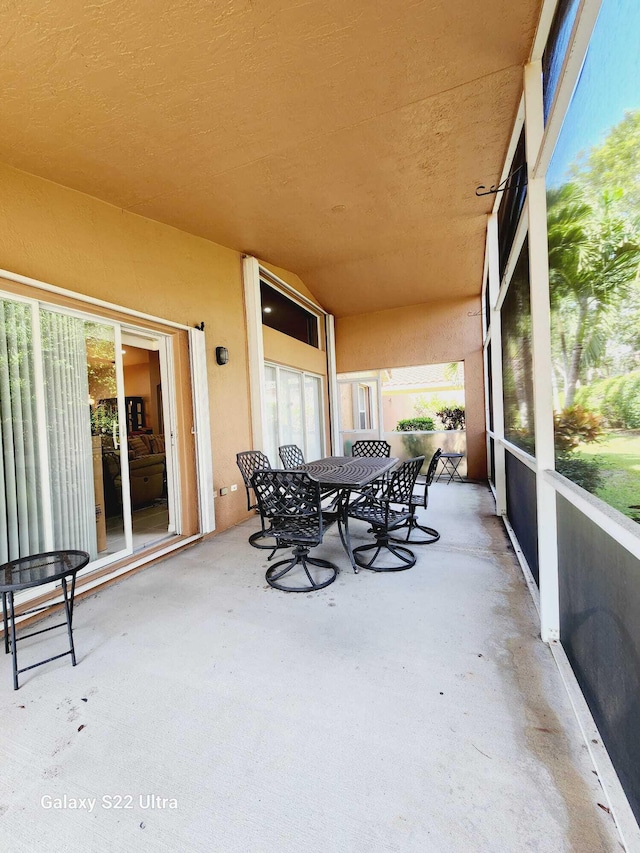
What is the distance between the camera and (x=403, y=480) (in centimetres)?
324

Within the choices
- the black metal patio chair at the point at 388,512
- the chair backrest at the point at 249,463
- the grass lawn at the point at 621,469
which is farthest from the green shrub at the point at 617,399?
the chair backrest at the point at 249,463

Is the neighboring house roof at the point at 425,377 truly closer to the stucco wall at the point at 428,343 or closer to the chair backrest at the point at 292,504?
the stucco wall at the point at 428,343

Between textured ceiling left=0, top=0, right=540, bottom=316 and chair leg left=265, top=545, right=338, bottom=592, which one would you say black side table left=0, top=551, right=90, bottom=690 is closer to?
chair leg left=265, top=545, right=338, bottom=592

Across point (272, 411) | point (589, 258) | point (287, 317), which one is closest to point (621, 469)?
point (589, 258)

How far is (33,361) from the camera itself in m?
2.64

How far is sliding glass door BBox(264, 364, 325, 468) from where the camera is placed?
5691 mm

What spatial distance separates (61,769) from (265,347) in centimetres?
482

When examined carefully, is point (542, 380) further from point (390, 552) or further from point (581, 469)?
point (390, 552)

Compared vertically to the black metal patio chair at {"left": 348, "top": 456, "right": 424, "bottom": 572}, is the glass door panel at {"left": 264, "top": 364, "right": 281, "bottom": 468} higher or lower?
higher

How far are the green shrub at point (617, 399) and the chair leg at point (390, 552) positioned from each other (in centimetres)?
208

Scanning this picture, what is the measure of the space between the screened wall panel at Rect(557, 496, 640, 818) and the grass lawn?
0.51 feet

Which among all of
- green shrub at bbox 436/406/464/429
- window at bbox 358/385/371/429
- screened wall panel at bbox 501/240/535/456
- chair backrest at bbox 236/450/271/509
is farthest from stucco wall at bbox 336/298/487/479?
chair backrest at bbox 236/450/271/509

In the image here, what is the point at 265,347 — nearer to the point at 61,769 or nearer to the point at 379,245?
the point at 379,245

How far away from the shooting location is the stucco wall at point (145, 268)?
2.63 m
